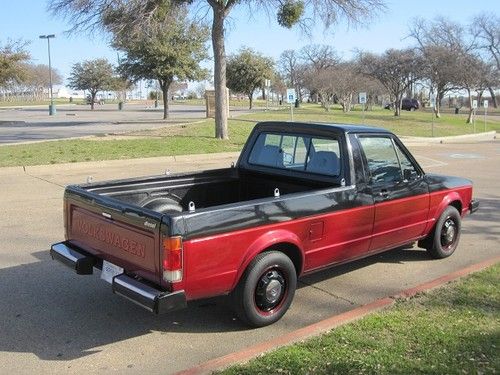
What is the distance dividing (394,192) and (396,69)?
4995 cm

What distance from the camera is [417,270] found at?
598 centimetres

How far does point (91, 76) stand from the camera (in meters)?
65.5

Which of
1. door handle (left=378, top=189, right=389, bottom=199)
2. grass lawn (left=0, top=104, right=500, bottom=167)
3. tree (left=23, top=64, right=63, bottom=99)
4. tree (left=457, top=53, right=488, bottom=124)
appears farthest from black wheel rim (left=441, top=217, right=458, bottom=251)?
tree (left=23, top=64, right=63, bottom=99)

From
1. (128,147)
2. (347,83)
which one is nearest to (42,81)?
(347,83)

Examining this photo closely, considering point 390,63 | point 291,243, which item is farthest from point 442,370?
point 390,63

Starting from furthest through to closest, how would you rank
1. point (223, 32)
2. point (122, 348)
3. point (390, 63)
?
Result: point (390, 63)
point (223, 32)
point (122, 348)

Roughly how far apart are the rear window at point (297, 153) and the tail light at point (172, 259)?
6.47ft

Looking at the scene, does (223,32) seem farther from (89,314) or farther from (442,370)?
(442,370)

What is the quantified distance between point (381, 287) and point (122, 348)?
8.68 ft

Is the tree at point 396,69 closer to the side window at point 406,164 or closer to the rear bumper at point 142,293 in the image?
the side window at point 406,164

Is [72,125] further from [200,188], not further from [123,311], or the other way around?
[123,311]

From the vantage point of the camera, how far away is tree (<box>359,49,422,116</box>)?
50947 millimetres

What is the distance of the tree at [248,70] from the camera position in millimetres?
59438

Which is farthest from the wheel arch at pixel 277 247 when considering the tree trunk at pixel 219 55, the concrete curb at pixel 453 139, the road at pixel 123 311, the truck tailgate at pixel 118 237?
the concrete curb at pixel 453 139
